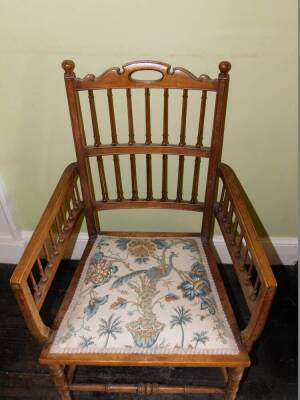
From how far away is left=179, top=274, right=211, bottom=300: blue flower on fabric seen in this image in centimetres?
96

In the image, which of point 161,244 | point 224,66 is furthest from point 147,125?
point 161,244

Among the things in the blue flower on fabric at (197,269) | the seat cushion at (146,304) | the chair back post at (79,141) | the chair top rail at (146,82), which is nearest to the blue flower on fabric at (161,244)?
the seat cushion at (146,304)

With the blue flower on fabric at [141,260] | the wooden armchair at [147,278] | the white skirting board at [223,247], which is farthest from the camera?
the white skirting board at [223,247]

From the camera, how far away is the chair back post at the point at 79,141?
Result: 91 cm

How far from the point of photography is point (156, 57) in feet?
3.33

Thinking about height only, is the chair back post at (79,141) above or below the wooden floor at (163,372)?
above

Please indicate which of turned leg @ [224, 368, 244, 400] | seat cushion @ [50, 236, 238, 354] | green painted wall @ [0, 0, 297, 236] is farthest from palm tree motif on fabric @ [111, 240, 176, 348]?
green painted wall @ [0, 0, 297, 236]

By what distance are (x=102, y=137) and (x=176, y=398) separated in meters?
0.97

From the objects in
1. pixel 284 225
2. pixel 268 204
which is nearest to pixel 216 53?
pixel 268 204

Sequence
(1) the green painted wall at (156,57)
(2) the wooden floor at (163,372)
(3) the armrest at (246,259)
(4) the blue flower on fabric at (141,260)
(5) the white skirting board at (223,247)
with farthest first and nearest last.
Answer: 1. (5) the white skirting board at (223,247)
2. (2) the wooden floor at (163,372)
3. (4) the blue flower on fabric at (141,260)
4. (1) the green painted wall at (156,57)
5. (3) the armrest at (246,259)

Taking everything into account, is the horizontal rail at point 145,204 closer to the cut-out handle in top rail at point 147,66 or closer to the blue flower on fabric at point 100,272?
the blue flower on fabric at point 100,272

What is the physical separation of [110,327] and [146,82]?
2.24ft

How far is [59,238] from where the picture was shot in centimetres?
97

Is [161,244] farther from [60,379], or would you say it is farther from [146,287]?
[60,379]
